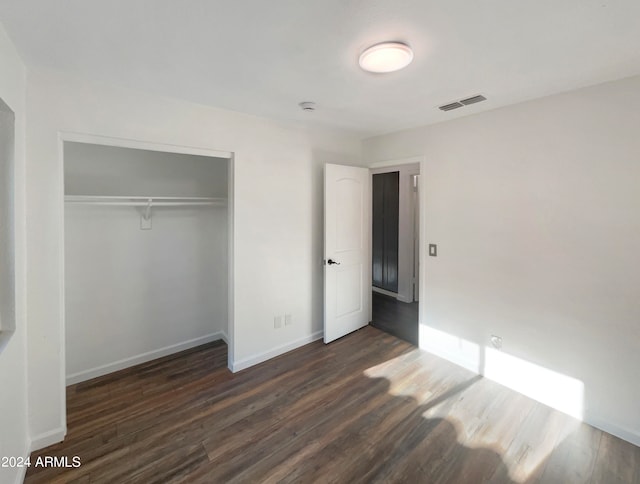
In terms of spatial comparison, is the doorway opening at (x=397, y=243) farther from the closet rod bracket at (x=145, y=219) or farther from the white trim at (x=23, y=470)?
the white trim at (x=23, y=470)

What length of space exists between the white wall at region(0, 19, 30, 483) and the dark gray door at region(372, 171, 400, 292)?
4.50m

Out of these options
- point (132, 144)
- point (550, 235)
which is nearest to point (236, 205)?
point (132, 144)

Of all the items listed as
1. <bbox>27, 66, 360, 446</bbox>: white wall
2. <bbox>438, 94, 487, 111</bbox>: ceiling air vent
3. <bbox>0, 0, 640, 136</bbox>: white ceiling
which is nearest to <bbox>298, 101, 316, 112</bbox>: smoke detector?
<bbox>0, 0, 640, 136</bbox>: white ceiling

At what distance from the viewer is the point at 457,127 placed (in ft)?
9.05

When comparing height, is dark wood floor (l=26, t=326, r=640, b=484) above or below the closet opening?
below

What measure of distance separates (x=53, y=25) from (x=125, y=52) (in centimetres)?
30

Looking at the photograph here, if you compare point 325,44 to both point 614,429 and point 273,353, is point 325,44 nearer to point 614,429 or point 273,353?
point 273,353

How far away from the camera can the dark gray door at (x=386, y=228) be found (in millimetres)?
5055

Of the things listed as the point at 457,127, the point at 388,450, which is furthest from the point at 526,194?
the point at 388,450

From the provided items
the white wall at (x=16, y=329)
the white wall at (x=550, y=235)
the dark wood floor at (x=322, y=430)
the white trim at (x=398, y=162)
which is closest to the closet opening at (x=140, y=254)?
the dark wood floor at (x=322, y=430)

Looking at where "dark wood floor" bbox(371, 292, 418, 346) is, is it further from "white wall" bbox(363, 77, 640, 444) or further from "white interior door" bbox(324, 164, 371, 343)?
"white wall" bbox(363, 77, 640, 444)

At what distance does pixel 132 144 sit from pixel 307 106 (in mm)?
1393

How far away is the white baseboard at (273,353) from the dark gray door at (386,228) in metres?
2.19

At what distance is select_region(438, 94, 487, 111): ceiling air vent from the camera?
2.27 metres
